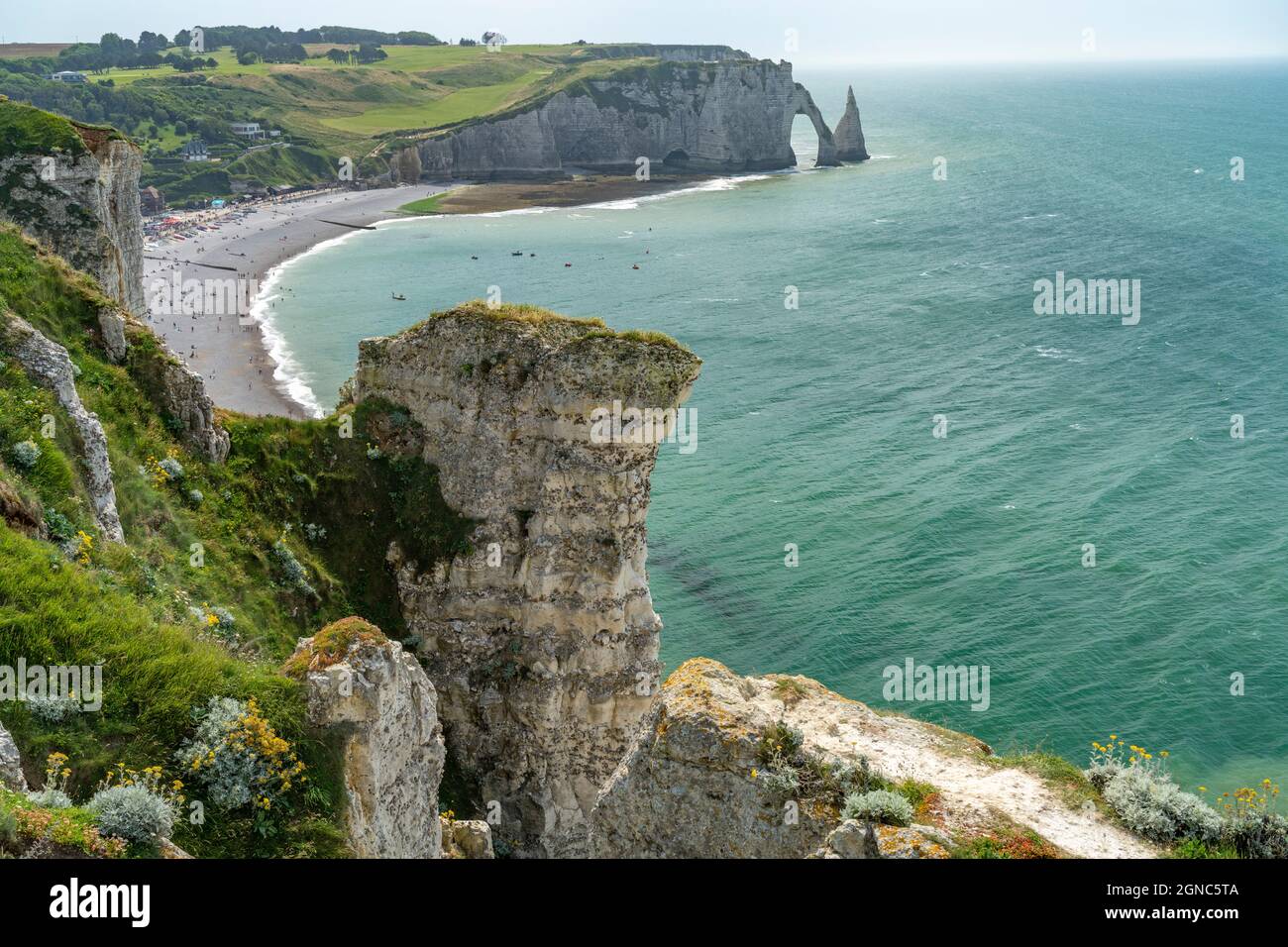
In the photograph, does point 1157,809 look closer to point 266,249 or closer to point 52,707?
point 52,707

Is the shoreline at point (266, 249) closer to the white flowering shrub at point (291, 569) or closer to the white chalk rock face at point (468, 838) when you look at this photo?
the white flowering shrub at point (291, 569)

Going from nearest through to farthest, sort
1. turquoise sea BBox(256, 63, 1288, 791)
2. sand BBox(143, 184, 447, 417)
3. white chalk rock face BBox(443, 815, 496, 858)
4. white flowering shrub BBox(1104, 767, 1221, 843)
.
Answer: white flowering shrub BBox(1104, 767, 1221, 843)
white chalk rock face BBox(443, 815, 496, 858)
turquoise sea BBox(256, 63, 1288, 791)
sand BBox(143, 184, 447, 417)

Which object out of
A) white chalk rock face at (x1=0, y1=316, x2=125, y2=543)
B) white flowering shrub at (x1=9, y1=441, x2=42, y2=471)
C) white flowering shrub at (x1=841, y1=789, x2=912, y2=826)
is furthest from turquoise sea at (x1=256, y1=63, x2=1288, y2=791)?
white flowering shrub at (x1=9, y1=441, x2=42, y2=471)

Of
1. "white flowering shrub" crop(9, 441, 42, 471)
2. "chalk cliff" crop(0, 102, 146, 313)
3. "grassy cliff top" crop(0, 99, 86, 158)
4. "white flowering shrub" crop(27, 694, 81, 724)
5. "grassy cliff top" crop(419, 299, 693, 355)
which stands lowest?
"white flowering shrub" crop(27, 694, 81, 724)

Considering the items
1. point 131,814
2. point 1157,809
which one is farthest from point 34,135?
point 1157,809

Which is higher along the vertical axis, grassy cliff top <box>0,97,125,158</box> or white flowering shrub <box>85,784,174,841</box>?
grassy cliff top <box>0,97,125,158</box>

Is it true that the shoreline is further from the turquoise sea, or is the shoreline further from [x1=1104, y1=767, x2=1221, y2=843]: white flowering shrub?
[x1=1104, y1=767, x2=1221, y2=843]: white flowering shrub
